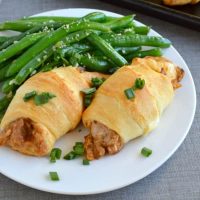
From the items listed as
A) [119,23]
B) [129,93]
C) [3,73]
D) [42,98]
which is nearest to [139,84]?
[129,93]

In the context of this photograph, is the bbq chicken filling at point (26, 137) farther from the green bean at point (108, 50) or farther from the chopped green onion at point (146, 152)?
the green bean at point (108, 50)

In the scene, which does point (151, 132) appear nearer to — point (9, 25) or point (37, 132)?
point (37, 132)

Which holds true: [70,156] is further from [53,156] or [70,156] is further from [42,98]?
[42,98]

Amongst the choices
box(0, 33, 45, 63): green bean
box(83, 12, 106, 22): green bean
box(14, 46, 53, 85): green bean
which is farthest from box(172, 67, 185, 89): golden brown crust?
box(0, 33, 45, 63): green bean

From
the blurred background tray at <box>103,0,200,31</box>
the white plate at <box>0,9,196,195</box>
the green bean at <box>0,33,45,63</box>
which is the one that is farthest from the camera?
the blurred background tray at <box>103,0,200,31</box>

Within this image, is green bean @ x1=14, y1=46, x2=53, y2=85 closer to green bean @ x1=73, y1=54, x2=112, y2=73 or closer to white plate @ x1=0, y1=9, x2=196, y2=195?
green bean @ x1=73, y1=54, x2=112, y2=73
